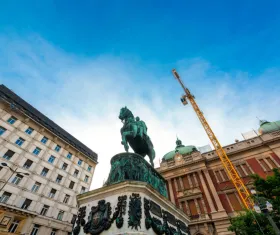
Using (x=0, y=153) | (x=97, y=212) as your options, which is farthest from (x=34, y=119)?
(x=97, y=212)

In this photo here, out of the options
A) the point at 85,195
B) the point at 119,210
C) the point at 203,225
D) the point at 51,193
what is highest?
the point at 51,193

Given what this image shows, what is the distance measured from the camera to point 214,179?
2353cm

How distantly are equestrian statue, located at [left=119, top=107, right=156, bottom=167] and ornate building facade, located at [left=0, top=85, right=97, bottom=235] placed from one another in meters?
16.2

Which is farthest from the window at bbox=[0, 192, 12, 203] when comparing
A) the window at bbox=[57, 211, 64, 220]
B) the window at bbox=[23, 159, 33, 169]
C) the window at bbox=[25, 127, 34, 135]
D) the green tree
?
the green tree

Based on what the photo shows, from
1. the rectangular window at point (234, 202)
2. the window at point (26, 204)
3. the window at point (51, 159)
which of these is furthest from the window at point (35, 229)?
the rectangular window at point (234, 202)

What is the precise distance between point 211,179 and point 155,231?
73.9 ft

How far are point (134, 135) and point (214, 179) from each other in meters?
21.5

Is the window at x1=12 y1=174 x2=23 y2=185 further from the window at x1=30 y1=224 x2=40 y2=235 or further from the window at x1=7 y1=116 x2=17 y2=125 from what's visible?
the window at x1=7 y1=116 x2=17 y2=125

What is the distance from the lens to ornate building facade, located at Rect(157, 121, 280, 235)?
64.3ft

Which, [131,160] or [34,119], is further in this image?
[34,119]

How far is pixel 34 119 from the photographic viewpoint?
2588cm

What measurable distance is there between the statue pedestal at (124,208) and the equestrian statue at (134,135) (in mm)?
1667

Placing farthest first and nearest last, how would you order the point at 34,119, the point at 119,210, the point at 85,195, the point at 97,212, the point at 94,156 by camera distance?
1. the point at 94,156
2. the point at 34,119
3. the point at 85,195
4. the point at 97,212
5. the point at 119,210

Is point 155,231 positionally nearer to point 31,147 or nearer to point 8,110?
point 31,147
